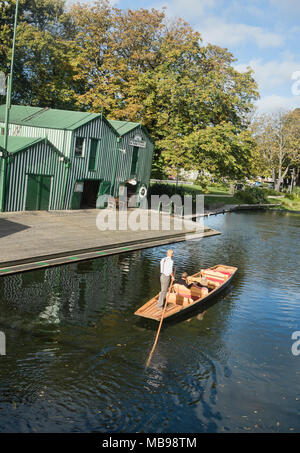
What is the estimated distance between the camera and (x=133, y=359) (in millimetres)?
11039

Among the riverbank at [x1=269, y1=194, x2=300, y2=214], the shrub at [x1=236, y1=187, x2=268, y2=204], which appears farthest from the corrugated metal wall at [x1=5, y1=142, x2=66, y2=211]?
the riverbank at [x1=269, y1=194, x2=300, y2=214]

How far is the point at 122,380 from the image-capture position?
9906 mm

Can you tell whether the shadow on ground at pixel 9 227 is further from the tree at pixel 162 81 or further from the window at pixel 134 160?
the tree at pixel 162 81

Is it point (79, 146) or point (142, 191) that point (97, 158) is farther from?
point (142, 191)

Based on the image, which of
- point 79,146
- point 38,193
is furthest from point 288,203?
point 38,193

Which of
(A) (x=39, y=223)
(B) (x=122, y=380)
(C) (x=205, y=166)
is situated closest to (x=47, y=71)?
(C) (x=205, y=166)

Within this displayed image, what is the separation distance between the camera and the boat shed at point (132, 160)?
125 feet

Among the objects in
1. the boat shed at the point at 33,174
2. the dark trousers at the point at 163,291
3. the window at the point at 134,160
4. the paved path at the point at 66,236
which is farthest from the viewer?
the window at the point at 134,160

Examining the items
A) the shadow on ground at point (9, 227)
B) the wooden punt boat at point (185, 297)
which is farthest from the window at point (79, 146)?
the wooden punt boat at point (185, 297)

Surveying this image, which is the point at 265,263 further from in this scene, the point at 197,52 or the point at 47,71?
the point at 47,71

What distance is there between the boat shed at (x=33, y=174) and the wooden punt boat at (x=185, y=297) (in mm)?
16117

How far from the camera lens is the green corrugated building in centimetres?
2938

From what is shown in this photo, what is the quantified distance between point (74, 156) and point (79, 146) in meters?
1.11

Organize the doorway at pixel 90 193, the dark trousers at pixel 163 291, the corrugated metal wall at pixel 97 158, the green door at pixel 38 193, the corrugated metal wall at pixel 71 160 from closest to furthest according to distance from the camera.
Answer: the dark trousers at pixel 163 291
the corrugated metal wall at pixel 71 160
the green door at pixel 38 193
the corrugated metal wall at pixel 97 158
the doorway at pixel 90 193
